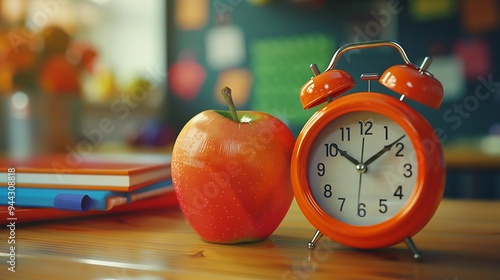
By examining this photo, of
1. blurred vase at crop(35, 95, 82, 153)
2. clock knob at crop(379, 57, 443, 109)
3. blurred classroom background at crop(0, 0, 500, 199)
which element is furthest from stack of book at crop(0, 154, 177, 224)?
blurred vase at crop(35, 95, 82, 153)

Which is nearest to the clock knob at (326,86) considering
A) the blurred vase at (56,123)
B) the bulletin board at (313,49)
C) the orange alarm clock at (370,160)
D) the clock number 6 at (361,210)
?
the orange alarm clock at (370,160)

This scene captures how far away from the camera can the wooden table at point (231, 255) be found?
1.58 feet

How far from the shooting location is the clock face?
0.55 meters

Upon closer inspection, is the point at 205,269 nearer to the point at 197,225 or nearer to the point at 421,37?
the point at 197,225

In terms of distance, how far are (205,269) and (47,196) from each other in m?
0.35

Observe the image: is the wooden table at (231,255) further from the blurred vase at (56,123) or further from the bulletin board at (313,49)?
the bulletin board at (313,49)

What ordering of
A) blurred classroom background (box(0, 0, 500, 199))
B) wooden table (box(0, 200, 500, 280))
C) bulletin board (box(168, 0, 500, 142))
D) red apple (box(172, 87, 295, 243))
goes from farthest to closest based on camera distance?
bulletin board (box(168, 0, 500, 142)) < blurred classroom background (box(0, 0, 500, 199)) < red apple (box(172, 87, 295, 243)) < wooden table (box(0, 200, 500, 280))

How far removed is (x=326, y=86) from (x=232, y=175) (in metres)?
0.16

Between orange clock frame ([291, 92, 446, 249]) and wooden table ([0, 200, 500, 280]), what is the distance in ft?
0.08

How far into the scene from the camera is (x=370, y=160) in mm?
572

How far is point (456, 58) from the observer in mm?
2582

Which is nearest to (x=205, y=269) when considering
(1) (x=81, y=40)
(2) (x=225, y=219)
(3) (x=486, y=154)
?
(2) (x=225, y=219)

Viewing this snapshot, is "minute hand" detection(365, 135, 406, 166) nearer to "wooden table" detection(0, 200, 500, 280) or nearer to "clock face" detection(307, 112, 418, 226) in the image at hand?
"clock face" detection(307, 112, 418, 226)

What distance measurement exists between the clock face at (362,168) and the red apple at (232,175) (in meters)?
0.05
